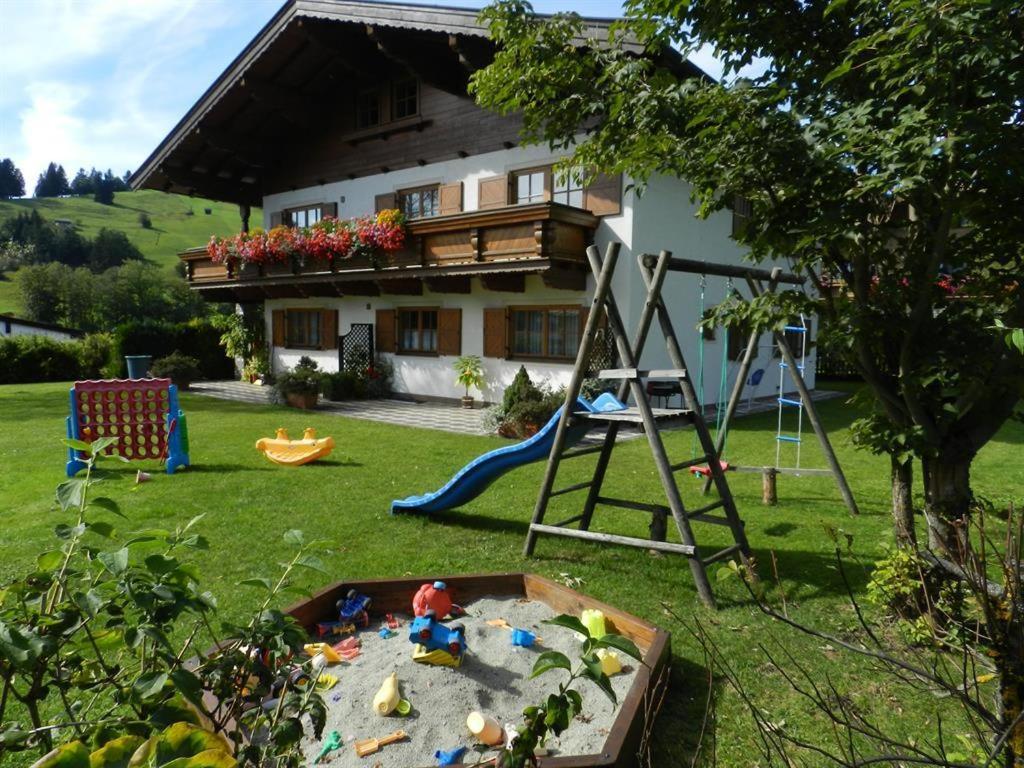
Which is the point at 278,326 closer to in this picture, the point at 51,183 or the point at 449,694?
the point at 449,694

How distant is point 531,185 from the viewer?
13.7 metres

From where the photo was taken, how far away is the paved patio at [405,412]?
12.6 meters

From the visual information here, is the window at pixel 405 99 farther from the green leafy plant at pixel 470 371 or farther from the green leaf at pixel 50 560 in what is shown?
the green leaf at pixel 50 560

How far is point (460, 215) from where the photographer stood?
1294 centimetres

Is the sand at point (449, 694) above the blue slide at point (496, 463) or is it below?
below

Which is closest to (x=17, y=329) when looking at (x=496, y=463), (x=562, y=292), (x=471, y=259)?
(x=471, y=259)

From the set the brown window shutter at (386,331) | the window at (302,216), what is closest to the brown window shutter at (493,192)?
the brown window shutter at (386,331)

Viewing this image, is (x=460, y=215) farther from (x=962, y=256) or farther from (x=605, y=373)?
(x=962, y=256)

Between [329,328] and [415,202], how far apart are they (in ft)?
13.7

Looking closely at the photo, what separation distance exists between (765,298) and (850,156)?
3.15ft

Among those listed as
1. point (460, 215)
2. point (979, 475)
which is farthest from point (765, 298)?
point (460, 215)

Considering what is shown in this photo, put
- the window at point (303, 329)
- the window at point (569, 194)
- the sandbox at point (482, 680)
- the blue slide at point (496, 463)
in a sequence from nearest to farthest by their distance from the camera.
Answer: the sandbox at point (482, 680), the blue slide at point (496, 463), the window at point (569, 194), the window at point (303, 329)

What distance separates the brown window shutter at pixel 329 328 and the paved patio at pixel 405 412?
2.03 meters

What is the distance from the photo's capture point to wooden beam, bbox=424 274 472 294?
46.5 ft
